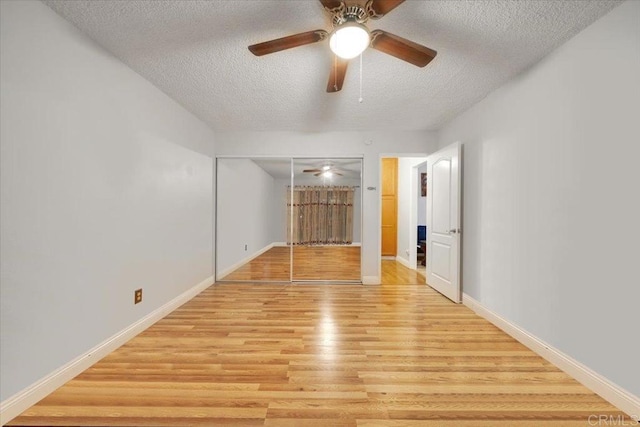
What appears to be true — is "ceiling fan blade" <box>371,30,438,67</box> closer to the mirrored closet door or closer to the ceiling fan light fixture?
the ceiling fan light fixture

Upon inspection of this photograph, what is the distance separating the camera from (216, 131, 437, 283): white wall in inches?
172

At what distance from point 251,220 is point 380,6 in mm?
5600

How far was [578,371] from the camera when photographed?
1887mm

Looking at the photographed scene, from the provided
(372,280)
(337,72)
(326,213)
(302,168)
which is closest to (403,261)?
(372,280)

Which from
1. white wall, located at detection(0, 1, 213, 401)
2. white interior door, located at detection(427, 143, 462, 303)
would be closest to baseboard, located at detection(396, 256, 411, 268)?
white interior door, located at detection(427, 143, 462, 303)

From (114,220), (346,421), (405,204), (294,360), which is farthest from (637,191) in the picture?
(405,204)

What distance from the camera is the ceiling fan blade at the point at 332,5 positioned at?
1.54 metres

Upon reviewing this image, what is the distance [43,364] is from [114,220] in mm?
1025

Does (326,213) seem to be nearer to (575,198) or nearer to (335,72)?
(335,72)

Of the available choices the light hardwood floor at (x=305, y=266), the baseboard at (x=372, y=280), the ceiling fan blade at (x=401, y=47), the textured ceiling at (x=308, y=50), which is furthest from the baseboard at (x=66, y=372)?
the ceiling fan blade at (x=401, y=47)

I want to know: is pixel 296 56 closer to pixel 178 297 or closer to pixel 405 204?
pixel 178 297

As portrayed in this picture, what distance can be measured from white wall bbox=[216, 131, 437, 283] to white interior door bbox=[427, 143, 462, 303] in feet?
1.36

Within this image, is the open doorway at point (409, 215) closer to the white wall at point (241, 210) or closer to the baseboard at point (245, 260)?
the white wall at point (241, 210)

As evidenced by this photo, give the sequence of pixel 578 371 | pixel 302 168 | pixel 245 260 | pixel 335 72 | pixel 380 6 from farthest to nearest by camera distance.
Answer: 1. pixel 302 168
2. pixel 245 260
3. pixel 335 72
4. pixel 578 371
5. pixel 380 6
